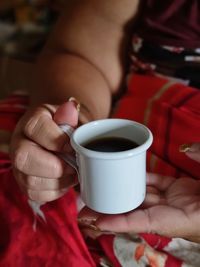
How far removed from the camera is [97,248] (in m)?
0.72

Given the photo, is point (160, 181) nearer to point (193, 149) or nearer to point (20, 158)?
point (193, 149)

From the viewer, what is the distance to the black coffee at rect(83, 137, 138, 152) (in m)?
0.59

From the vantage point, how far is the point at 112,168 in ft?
1.77

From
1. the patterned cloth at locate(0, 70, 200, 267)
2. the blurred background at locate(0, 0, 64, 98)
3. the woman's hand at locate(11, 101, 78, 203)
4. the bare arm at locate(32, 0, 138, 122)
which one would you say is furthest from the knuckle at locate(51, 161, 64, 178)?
the blurred background at locate(0, 0, 64, 98)

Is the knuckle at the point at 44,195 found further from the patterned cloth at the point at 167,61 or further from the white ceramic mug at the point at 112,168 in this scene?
the patterned cloth at the point at 167,61

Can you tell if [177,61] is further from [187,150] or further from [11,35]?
[11,35]

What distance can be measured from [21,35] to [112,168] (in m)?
1.33

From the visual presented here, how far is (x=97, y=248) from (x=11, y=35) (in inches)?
49.9

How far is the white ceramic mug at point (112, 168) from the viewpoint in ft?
1.75

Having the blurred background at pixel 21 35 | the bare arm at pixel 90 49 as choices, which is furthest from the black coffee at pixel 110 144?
the blurred background at pixel 21 35

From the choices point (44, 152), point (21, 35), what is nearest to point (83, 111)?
point (44, 152)

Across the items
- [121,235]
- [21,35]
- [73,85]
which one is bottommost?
[21,35]

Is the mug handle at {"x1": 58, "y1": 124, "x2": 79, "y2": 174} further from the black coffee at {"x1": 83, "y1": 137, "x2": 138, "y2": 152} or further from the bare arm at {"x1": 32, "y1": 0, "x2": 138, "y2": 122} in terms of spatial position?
the bare arm at {"x1": 32, "y1": 0, "x2": 138, "y2": 122}

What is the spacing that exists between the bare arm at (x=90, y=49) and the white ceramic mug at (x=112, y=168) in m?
0.30
